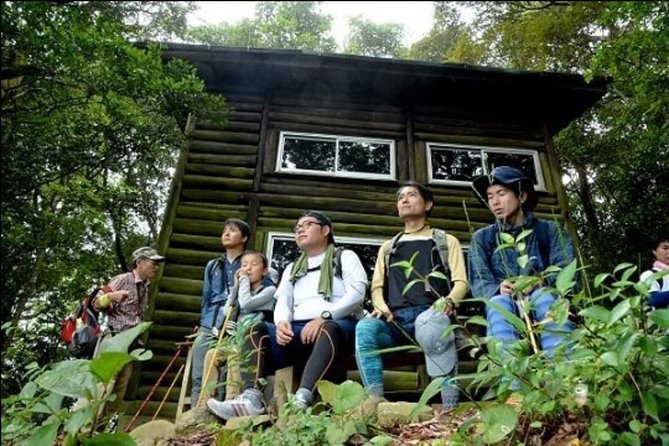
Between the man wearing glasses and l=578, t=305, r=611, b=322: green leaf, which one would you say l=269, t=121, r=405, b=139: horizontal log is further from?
l=578, t=305, r=611, b=322: green leaf

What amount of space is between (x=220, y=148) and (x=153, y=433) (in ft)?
17.4

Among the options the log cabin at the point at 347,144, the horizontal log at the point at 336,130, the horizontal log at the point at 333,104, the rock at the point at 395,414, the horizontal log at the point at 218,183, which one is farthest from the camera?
the horizontal log at the point at 333,104

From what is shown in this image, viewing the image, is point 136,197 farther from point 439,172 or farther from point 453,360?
point 453,360

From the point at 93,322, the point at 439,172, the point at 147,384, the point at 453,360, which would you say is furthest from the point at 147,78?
the point at 439,172

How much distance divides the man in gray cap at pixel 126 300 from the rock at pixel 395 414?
2.73 metres

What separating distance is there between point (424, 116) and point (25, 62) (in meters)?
5.87

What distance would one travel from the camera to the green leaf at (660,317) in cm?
209

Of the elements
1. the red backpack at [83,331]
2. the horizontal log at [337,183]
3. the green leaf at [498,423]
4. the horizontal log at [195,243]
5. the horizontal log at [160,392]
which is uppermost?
the horizontal log at [337,183]

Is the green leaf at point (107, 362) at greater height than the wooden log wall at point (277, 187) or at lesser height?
lesser

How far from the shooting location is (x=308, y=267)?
13.8 ft

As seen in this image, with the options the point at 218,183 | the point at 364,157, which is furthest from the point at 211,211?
the point at 364,157

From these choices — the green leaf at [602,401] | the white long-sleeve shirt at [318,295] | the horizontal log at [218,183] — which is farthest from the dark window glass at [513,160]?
the green leaf at [602,401]

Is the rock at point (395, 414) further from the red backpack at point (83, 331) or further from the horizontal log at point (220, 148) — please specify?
the horizontal log at point (220, 148)

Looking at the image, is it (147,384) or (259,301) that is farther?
(147,384)
